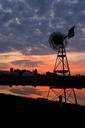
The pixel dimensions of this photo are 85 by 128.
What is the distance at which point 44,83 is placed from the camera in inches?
4193

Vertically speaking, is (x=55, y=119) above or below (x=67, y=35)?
below

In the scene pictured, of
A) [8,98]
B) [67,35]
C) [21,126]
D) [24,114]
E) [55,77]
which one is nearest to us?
[8,98]

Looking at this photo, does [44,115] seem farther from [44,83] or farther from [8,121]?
[44,83]

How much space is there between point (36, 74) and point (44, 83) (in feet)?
13.6

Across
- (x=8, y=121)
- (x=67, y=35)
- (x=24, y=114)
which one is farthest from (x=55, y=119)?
(x=67, y=35)

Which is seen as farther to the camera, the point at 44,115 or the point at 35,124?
the point at 44,115

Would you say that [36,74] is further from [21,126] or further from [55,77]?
[21,126]

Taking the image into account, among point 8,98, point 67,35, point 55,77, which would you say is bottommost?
point 8,98

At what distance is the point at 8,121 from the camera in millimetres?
14523

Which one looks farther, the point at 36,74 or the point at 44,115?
the point at 36,74

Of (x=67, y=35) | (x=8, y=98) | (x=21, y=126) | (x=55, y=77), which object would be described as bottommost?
(x=21, y=126)

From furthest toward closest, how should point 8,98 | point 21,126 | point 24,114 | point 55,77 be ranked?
1. point 55,77
2. point 24,114
3. point 21,126
4. point 8,98

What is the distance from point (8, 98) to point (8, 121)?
1382mm

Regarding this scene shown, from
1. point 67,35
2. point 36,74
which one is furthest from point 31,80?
point 67,35
